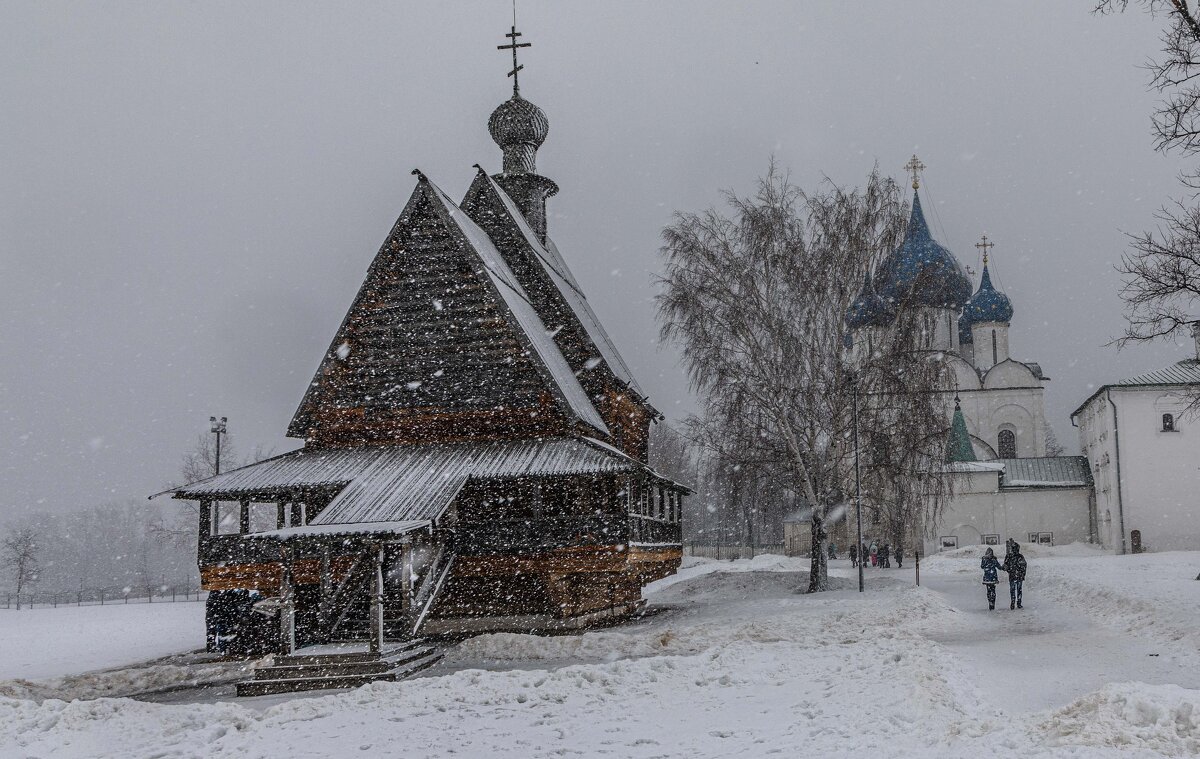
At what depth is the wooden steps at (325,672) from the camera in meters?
11.6

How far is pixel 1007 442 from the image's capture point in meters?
52.2

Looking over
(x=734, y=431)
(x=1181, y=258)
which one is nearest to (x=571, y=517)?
(x=734, y=431)

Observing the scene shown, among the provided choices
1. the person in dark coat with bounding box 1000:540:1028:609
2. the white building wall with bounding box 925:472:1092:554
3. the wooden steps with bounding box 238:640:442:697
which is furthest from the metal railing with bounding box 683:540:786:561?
the wooden steps with bounding box 238:640:442:697

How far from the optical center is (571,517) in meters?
16.2

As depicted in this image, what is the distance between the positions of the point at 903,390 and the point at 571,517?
28.9 feet

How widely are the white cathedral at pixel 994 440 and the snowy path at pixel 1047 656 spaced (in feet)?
63.0

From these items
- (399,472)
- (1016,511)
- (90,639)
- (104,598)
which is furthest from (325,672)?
(1016,511)

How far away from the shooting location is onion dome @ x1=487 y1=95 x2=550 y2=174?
26219mm

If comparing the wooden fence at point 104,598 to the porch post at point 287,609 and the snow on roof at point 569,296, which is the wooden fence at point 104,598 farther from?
the porch post at point 287,609

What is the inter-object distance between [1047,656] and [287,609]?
9.65 m

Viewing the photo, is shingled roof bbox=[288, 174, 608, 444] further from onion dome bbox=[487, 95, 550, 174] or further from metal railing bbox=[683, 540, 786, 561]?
metal railing bbox=[683, 540, 786, 561]

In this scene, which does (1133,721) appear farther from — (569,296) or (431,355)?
(569,296)

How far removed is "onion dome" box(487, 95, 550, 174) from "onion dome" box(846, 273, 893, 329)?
9.61 meters

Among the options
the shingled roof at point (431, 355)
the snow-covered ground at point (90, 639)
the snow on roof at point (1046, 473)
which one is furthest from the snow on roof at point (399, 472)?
the snow on roof at point (1046, 473)
